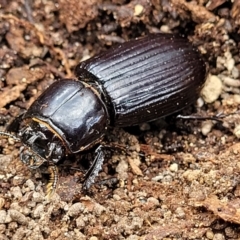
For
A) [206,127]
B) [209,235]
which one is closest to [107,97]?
[206,127]

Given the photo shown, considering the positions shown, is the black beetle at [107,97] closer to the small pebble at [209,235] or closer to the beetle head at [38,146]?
the beetle head at [38,146]

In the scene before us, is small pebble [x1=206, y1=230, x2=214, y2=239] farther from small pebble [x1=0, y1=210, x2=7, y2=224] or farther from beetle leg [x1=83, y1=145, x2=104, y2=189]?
small pebble [x1=0, y1=210, x2=7, y2=224]

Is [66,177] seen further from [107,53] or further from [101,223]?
[107,53]

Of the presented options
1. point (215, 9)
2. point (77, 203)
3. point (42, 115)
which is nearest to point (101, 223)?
point (77, 203)

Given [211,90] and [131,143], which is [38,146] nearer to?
[131,143]

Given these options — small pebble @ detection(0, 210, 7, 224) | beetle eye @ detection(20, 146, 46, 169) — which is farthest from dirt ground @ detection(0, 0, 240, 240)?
beetle eye @ detection(20, 146, 46, 169)

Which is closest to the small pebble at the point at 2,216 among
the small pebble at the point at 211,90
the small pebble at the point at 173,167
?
the small pebble at the point at 173,167
